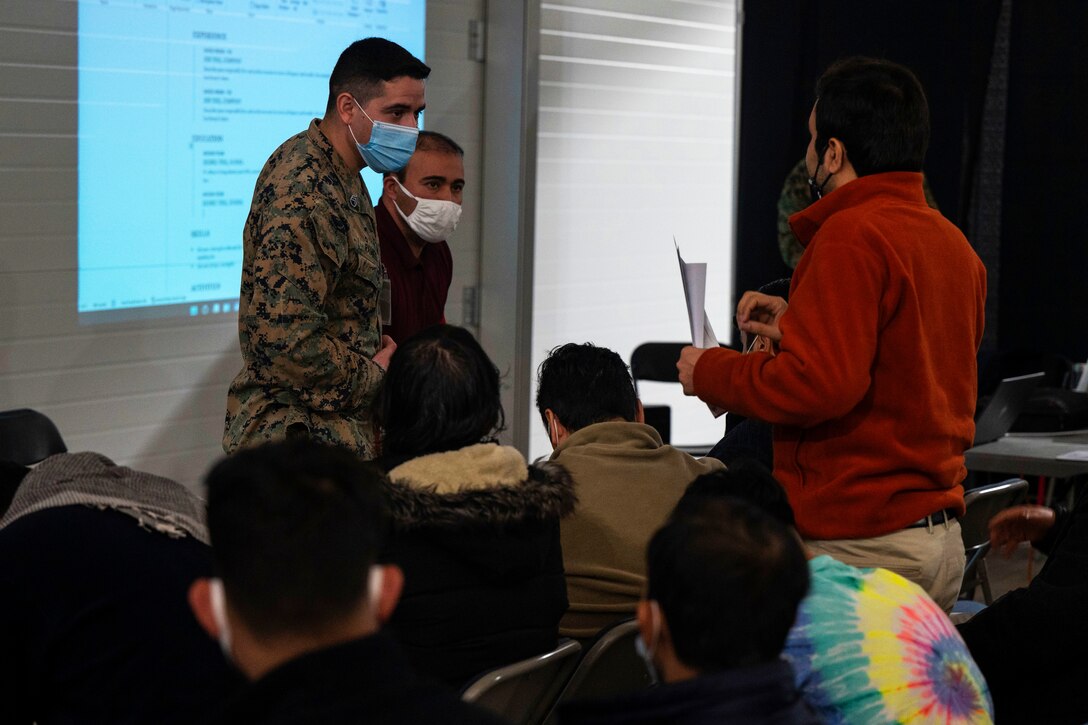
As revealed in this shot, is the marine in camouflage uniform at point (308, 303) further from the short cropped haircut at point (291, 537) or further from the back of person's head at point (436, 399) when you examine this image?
the short cropped haircut at point (291, 537)

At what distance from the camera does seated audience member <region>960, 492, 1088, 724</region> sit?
2186 millimetres

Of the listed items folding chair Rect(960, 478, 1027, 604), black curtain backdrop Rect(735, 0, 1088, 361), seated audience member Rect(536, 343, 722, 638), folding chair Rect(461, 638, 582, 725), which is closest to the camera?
folding chair Rect(461, 638, 582, 725)

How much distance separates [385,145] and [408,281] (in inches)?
23.3

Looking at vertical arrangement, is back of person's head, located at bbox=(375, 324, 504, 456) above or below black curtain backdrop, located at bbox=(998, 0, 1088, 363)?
below

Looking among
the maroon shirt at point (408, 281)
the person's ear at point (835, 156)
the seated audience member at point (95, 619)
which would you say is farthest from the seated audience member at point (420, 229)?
the seated audience member at point (95, 619)

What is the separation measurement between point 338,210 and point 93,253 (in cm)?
133

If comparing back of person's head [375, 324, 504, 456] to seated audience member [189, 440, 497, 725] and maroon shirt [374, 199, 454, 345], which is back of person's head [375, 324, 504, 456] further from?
maroon shirt [374, 199, 454, 345]

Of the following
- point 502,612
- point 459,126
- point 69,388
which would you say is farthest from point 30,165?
point 502,612

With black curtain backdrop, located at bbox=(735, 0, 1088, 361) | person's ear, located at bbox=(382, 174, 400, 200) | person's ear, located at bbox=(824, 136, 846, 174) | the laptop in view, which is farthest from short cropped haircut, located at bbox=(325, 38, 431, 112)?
black curtain backdrop, located at bbox=(735, 0, 1088, 361)

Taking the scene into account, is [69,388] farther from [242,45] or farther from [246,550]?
[246,550]

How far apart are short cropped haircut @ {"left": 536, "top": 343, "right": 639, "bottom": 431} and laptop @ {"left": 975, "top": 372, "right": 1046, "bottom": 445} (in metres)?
1.93

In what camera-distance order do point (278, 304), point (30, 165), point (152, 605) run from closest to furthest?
point (152, 605)
point (278, 304)
point (30, 165)

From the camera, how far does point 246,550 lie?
4.19ft

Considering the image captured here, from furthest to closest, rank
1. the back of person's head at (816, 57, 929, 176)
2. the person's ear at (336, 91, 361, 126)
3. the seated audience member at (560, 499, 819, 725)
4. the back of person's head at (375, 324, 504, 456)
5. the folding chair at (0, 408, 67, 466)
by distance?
1. the folding chair at (0, 408, 67, 466)
2. the person's ear at (336, 91, 361, 126)
3. the back of person's head at (816, 57, 929, 176)
4. the back of person's head at (375, 324, 504, 456)
5. the seated audience member at (560, 499, 819, 725)
